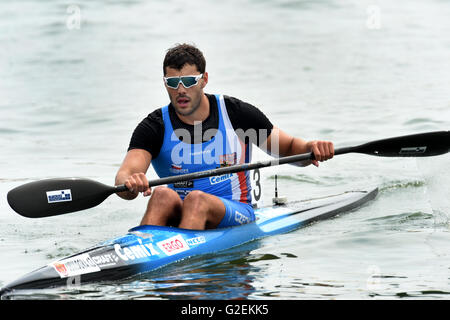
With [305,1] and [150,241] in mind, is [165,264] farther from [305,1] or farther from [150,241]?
[305,1]

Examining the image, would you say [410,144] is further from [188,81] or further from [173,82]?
[173,82]

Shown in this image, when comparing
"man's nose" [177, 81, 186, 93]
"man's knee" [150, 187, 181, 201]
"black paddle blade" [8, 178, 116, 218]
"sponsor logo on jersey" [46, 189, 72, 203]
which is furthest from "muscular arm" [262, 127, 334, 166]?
"sponsor logo on jersey" [46, 189, 72, 203]

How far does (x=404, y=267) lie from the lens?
18.6ft

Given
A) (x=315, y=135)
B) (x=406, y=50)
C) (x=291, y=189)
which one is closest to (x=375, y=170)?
(x=291, y=189)

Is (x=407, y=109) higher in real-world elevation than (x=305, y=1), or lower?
lower

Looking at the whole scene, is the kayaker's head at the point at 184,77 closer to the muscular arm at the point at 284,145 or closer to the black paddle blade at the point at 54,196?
the muscular arm at the point at 284,145

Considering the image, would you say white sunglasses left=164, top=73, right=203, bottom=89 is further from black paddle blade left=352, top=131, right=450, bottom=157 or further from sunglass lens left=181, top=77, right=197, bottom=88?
black paddle blade left=352, top=131, right=450, bottom=157

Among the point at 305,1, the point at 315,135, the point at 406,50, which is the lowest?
the point at 315,135

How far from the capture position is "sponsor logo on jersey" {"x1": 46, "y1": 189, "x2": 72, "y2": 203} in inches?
229

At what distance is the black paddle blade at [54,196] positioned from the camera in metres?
5.73

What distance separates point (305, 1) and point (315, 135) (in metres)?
12.4

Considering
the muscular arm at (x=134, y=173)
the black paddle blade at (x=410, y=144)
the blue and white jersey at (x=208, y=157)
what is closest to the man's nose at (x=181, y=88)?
the blue and white jersey at (x=208, y=157)

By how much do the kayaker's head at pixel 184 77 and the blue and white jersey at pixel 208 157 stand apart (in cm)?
21
